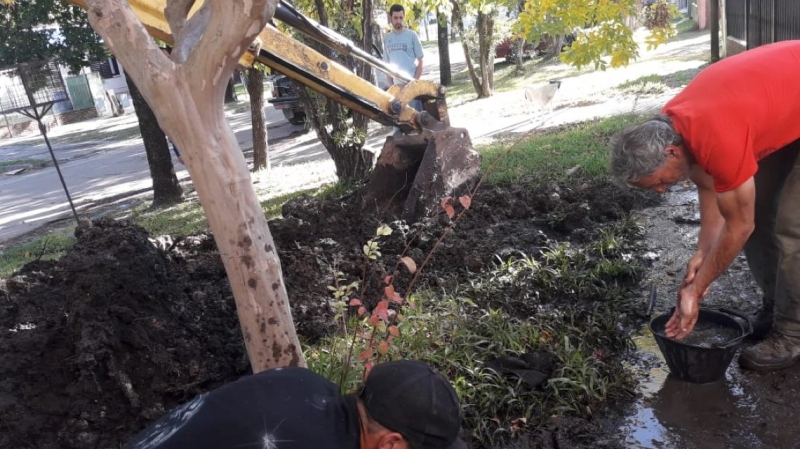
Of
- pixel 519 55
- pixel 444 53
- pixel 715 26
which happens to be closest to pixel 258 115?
pixel 715 26

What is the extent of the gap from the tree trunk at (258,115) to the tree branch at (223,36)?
702 cm

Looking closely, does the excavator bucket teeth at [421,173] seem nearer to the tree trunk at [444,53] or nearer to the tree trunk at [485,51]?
the tree trunk at [485,51]

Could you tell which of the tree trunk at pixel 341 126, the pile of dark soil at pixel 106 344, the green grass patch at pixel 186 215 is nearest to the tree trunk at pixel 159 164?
the green grass patch at pixel 186 215

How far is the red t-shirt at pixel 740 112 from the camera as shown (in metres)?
2.92

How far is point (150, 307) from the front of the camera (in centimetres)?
406

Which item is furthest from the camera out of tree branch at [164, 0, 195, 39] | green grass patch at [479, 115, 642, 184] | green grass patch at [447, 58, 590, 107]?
green grass patch at [447, 58, 590, 107]

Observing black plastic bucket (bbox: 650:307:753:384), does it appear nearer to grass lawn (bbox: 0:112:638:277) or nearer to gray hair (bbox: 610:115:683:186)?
gray hair (bbox: 610:115:683:186)

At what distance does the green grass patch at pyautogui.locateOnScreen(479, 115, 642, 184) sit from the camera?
23.5 feet

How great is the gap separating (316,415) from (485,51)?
1384 cm

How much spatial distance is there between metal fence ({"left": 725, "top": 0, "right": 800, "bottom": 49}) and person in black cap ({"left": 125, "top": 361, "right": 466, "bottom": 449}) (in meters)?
8.71

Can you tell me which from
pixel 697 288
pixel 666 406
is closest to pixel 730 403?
pixel 666 406

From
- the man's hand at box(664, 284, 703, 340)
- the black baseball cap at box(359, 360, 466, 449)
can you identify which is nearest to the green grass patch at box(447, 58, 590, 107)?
the man's hand at box(664, 284, 703, 340)

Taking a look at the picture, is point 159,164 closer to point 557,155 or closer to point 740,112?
point 557,155

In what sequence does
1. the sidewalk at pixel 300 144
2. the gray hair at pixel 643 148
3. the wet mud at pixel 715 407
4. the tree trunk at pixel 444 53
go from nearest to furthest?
the gray hair at pixel 643 148 < the wet mud at pixel 715 407 < the sidewalk at pixel 300 144 < the tree trunk at pixel 444 53
